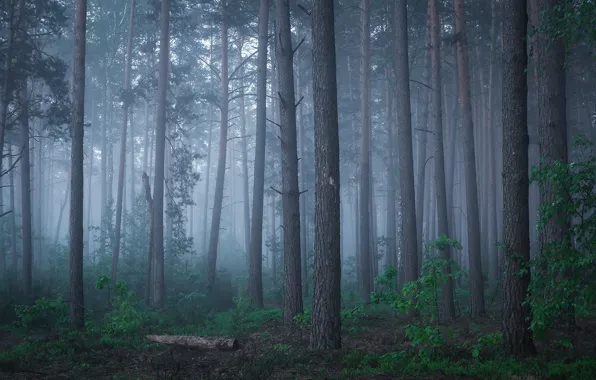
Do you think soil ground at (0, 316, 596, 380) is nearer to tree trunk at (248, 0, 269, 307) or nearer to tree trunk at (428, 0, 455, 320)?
tree trunk at (428, 0, 455, 320)

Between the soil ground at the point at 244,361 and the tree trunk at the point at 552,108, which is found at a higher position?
the tree trunk at the point at 552,108

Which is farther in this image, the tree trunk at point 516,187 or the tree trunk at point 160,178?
the tree trunk at point 160,178

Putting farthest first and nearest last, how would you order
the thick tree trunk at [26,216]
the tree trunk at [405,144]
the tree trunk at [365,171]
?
1. the tree trunk at [365,171]
2. the thick tree trunk at [26,216]
3. the tree trunk at [405,144]

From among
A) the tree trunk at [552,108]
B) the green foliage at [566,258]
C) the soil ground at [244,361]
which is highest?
the tree trunk at [552,108]

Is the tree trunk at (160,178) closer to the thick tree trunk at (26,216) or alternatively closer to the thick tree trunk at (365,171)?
the thick tree trunk at (26,216)

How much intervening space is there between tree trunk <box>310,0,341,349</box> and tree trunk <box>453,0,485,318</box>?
7.35m

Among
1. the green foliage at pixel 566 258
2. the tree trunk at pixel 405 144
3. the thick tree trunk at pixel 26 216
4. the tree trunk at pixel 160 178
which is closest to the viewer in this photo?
the green foliage at pixel 566 258

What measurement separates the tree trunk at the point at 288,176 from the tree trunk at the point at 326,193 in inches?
118

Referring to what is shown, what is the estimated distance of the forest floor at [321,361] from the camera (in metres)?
7.36

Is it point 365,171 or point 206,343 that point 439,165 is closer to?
point 365,171

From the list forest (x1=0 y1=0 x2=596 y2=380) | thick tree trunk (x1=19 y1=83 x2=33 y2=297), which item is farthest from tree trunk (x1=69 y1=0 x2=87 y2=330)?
thick tree trunk (x1=19 y1=83 x2=33 y2=297)

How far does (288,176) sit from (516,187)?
5973 millimetres

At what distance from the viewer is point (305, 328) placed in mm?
11539

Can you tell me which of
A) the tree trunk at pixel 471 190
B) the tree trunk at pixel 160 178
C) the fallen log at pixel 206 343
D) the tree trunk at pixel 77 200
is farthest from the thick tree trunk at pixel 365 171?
the tree trunk at pixel 77 200
